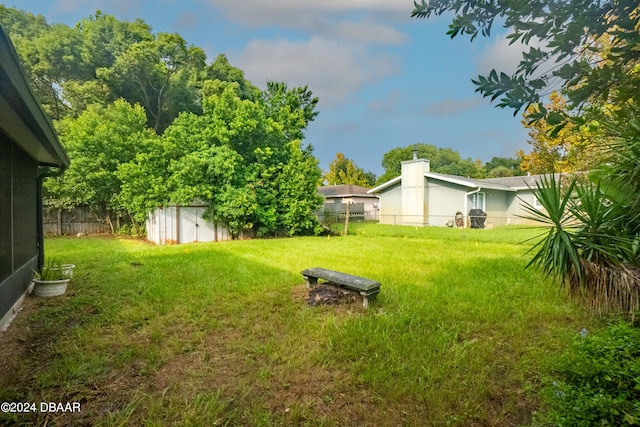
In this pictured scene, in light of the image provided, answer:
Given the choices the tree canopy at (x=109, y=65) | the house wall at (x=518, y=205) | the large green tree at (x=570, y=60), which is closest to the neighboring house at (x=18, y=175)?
the large green tree at (x=570, y=60)

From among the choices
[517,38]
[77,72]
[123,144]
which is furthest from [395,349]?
[77,72]

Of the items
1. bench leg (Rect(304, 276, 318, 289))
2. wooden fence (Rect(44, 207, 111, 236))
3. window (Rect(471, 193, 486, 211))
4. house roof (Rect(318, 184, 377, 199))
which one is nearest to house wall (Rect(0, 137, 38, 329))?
bench leg (Rect(304, 276, 318, 289))

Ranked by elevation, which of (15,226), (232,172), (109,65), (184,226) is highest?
(109,65)

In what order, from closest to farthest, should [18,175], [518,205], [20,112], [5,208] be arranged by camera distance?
[20,112] → [5,208] → [18,175] → [518,205]

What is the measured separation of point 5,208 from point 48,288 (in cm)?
147

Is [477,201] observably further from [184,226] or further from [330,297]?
[330,297]

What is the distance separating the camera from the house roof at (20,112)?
2045mm

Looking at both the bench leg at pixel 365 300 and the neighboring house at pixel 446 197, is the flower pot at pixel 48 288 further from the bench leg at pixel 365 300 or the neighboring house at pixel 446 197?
the neighboring house at pixel 446 197

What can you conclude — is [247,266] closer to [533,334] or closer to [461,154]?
[533,334]

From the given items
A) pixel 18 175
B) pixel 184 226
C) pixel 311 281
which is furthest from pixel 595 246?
pixel 184 226

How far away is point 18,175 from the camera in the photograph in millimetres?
4785

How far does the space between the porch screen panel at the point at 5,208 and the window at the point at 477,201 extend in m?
19.0

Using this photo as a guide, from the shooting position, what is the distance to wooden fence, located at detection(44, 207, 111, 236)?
1377cm

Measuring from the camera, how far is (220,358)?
3119 millimetres
